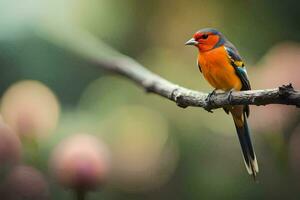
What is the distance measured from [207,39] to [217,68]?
0.06 meters

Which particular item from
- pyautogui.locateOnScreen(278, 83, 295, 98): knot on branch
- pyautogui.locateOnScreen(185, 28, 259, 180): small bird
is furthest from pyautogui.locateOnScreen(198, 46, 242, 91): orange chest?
pyautogui.locateOnScreen(278, 83, 295, 98): knot on branch

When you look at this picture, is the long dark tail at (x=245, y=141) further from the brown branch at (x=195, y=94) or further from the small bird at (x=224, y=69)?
the brown branch at (x=195, y=94)

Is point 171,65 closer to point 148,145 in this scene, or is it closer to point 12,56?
point 148,145

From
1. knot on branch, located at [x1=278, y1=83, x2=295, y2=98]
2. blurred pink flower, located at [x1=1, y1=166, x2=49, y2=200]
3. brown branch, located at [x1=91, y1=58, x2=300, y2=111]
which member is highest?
brown branch, located at [x1=91, y1=58, x2=300, y2=111]

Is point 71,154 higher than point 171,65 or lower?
lower

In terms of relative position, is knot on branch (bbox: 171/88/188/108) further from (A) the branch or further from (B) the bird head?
(B) the bird head

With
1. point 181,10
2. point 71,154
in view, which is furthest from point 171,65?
point 71,154

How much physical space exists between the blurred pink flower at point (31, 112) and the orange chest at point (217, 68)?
0.23 metres

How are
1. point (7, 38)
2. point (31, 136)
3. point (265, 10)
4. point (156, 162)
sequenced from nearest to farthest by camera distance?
point (31, 136) → point (7, 38) → point (156, 162) → point (265, 10)

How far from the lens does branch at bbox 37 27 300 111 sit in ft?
1.69

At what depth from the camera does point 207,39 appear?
853 millimetres

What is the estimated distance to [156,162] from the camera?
3.81ft

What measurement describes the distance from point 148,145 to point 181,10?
1.26 feet

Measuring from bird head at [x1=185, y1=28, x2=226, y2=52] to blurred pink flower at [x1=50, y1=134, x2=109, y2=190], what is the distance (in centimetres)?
22
